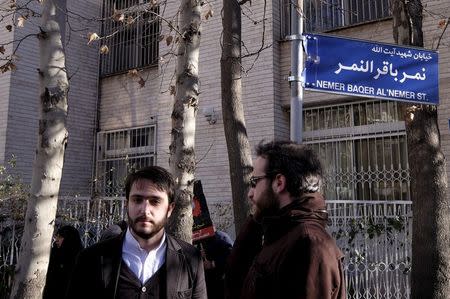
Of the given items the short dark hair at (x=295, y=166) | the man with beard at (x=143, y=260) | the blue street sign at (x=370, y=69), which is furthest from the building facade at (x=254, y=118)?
the short dark hair at (x=295, y=166)

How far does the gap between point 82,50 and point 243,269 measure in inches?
419

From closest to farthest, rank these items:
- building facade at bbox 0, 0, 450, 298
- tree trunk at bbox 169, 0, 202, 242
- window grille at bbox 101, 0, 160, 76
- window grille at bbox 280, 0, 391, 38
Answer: tree trunk at bbox 169, 0, 202, 242 → building facade at bbox 0, 0, 450, 298 → window grille at bbox 280, 0, 391, 38 → window grille at bbox 101, 0, 160, 76

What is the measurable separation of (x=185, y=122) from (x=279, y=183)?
2283mm

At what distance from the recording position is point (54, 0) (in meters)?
5.12

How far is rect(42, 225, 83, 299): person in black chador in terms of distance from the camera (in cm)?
612

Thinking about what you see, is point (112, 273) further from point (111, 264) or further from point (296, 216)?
point (296, 216)

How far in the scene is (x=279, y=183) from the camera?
90.7 inches

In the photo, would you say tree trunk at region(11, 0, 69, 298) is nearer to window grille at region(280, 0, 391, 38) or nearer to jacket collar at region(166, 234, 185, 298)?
jacket collar at region(166, 234, 185, 298)

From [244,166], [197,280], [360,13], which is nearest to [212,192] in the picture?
[244,166]

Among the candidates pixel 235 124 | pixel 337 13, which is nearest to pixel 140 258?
pixel 235 124

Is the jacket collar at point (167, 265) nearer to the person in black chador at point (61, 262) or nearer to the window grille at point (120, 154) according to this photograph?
the person in black chador at point (61, 262)

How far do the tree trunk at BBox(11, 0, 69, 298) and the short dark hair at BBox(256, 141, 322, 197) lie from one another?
9.41 feet

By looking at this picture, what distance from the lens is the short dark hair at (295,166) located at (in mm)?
2281

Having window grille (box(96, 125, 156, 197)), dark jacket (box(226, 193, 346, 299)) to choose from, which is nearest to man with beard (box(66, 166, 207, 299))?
dark jacket (box(226, 193, 346, 299))
